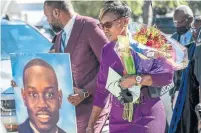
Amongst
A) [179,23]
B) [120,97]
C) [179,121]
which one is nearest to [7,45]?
[179,23]

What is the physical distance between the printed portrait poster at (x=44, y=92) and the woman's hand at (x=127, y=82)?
65 centimetres

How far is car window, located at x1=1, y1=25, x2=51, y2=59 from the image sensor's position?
8.18m

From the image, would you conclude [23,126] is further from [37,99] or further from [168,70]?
[168,70]

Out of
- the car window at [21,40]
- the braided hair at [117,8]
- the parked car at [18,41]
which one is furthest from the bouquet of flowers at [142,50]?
the car window at [21,40]

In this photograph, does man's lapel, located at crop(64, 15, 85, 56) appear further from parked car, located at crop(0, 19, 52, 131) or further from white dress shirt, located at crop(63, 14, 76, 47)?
parked car, located at crop(0, 19, 52, 131)

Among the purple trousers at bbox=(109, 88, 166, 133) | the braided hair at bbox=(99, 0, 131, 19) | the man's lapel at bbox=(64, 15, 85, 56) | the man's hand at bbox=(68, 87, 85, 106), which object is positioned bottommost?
the purple trousers at bbox=(109, 88, 166, 133)

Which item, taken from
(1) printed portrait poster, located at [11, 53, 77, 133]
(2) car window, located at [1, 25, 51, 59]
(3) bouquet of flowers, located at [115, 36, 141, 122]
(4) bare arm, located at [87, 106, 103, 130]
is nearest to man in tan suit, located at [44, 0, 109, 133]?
(1) printed portrait poster, located at [11, 53, 77, 133]

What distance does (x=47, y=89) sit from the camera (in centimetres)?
414

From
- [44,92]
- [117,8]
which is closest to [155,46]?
[117,8]

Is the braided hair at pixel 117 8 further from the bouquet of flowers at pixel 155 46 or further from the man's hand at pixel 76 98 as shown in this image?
the man's hand at pixel 76 98

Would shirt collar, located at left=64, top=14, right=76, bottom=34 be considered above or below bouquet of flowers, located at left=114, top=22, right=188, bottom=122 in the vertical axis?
above

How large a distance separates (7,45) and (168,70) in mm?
5179

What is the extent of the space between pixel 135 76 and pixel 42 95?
3.17 feet

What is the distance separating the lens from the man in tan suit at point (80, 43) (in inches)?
163
